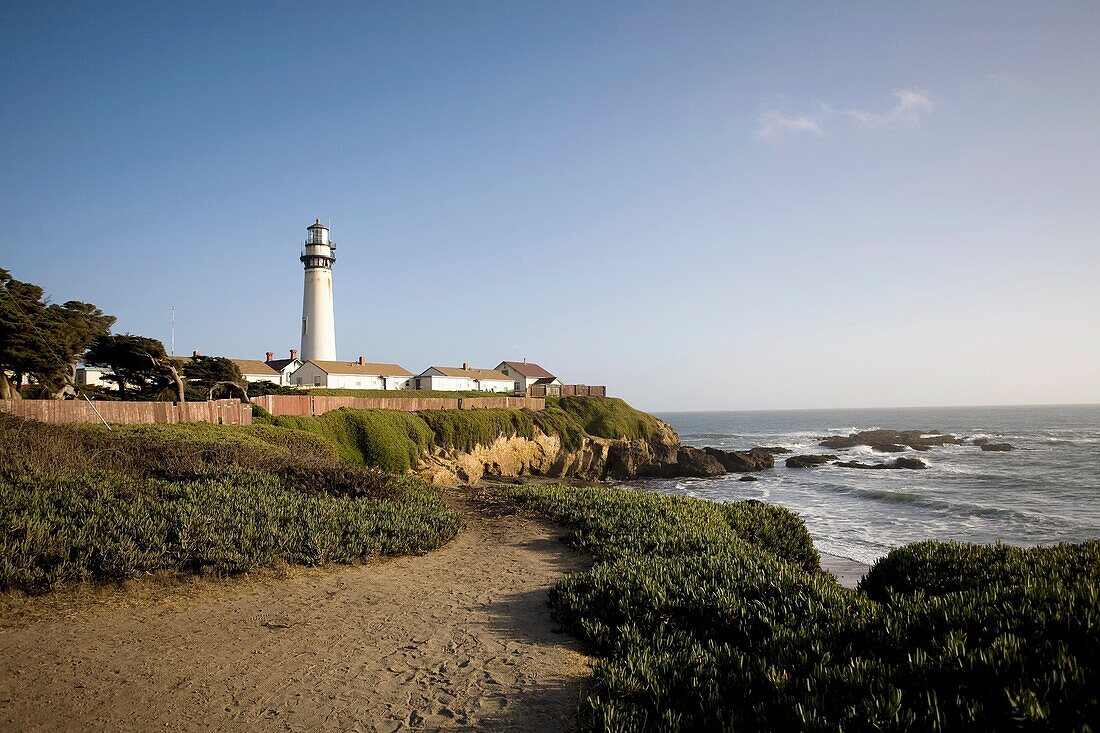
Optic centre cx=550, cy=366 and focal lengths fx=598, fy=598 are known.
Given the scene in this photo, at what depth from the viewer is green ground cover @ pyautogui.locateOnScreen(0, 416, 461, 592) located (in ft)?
27.3

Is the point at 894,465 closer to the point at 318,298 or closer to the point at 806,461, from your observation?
the point at 806,461

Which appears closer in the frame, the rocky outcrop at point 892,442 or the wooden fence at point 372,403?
the wooden fence at point 372,403

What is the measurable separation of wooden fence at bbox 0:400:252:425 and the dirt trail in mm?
12320

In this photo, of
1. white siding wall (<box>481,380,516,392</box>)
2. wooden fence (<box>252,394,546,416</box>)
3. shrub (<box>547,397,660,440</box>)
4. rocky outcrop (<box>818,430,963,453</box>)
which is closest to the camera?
wooden fence (<box>252,394,546,416</box>)

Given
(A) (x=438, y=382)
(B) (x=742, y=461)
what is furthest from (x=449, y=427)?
(A) (x=438, y=382)

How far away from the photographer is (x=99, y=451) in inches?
506

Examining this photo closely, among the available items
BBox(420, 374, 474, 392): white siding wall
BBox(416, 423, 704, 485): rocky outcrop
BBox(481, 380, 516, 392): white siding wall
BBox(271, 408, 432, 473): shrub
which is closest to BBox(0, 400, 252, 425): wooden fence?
BBox(271, 408, 432, 473): shrub

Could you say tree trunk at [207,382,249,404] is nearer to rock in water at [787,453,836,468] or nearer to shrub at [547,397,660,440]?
shrub at [547,397,660,440]

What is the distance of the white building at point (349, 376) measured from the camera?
2200 inches

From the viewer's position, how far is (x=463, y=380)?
6862 cm

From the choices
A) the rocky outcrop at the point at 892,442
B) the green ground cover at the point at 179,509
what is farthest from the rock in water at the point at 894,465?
the green ground cover at the point at 179,509

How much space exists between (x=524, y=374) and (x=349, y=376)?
26.8 meters

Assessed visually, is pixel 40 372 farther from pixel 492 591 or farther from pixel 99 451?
pixel 492 591

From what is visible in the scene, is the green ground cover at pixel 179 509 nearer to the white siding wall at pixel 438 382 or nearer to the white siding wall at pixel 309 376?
the white siding wall at pixel 309 376
